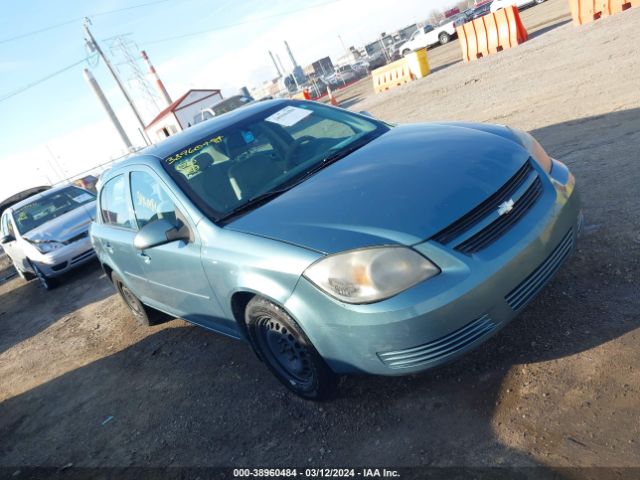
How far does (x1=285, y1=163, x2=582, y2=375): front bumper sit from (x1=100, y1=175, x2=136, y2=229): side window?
2.20m

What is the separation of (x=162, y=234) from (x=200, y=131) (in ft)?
3.47

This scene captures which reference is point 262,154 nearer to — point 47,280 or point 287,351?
point 287,351

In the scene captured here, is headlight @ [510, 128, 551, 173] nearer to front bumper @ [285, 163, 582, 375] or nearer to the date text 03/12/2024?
front bumper @ [285, 163, 582, 375]


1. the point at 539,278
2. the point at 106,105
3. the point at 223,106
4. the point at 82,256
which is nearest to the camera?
the point at 539,278

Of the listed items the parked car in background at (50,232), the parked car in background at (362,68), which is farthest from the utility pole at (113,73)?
the parked car in background at (50,232)

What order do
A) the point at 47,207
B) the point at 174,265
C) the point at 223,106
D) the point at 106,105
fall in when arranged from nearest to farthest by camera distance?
1. the point at 174,265
2. the point at 47,207
3. the point at 223,106
4. the point at 106,105

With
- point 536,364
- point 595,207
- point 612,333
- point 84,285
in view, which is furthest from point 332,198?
point 84,285

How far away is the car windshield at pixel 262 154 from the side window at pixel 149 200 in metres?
0.18

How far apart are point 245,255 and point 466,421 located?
1393 mm

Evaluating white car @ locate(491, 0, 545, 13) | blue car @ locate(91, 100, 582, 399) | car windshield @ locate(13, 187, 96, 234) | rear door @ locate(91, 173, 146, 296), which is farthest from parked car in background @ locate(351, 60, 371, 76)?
blue car @ locate(91, 100, 582, 399)

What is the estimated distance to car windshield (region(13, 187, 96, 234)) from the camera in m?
9.38

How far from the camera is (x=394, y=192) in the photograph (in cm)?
256

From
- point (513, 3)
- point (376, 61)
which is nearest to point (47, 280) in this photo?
point (513, 3)

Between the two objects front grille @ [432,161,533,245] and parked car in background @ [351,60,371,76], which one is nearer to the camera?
front grille @ [432,161,533,245]
